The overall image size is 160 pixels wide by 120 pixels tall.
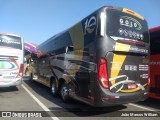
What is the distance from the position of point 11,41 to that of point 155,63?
7472 mm

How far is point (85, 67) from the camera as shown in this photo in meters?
7.29

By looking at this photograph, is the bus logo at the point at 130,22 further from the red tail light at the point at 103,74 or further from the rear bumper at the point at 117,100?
the rear bumper at the point at 117,100

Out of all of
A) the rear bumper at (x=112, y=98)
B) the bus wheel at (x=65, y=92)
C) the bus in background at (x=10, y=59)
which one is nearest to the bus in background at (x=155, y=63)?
the rear bumper at (x=112, y=98)

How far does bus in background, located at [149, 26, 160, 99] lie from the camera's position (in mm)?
8523

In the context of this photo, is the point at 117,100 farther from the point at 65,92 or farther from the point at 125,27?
the point at 65,92

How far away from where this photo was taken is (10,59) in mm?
11828

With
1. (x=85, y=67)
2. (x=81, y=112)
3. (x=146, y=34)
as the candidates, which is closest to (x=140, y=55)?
(x=146, y=34)

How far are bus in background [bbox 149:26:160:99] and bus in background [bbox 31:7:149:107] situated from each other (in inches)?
38.5

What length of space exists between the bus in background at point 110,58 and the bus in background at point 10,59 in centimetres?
455

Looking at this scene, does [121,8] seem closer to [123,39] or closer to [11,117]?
[123,39]

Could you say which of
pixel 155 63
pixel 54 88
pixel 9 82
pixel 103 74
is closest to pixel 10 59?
pixel 9 82

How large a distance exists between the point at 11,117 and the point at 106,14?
4.29 m

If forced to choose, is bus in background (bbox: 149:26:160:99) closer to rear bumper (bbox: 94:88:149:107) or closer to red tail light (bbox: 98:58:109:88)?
rear bumper (bbox: 94:88:149:107)

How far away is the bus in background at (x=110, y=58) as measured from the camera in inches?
262
